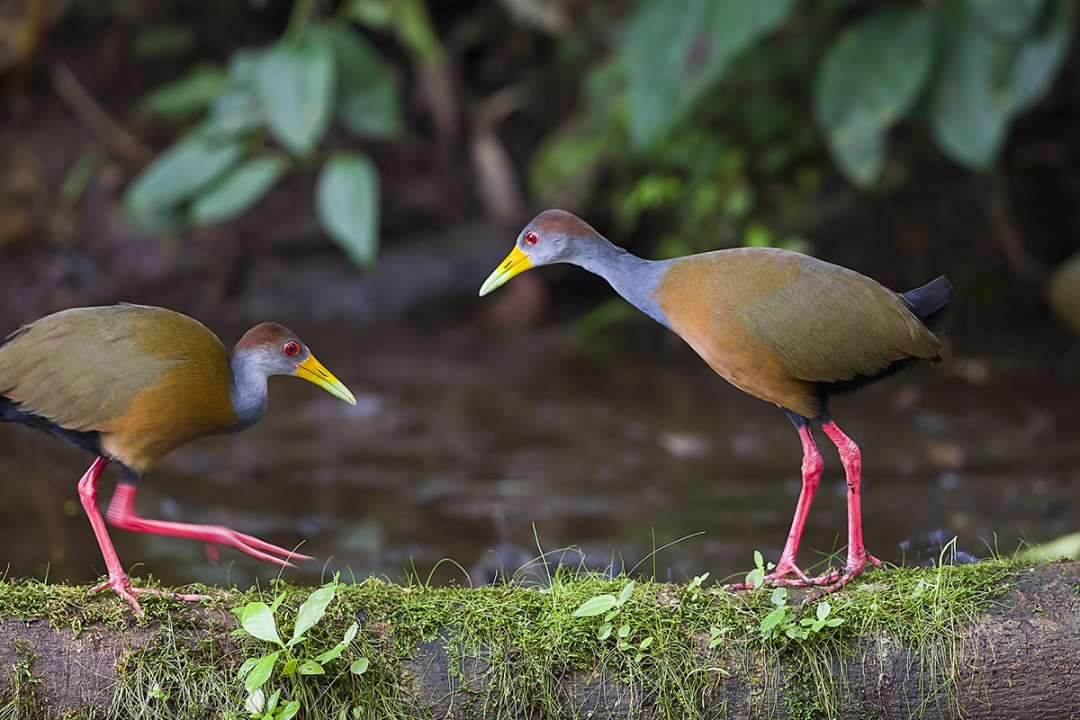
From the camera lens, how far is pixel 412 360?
9992 mm

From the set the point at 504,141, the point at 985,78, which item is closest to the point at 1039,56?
the point at 985,78

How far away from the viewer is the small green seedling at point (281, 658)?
3057mm

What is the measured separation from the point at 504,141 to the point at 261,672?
9345mm

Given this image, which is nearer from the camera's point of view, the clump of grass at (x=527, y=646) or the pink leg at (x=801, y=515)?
the clump of grass at (x=527, y=646)

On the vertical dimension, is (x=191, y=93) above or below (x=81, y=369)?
above

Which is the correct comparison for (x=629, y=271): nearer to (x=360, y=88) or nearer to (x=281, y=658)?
(x=281, y=658)

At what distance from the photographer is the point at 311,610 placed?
3.10m

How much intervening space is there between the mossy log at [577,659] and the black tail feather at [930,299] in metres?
0.89

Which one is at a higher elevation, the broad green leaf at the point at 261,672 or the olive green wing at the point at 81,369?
the olive green wing at the point at 81,369

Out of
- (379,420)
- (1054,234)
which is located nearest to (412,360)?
(379,420)

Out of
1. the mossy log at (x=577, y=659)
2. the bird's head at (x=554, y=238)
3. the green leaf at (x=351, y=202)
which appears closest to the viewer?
the mossy log at (x=577, y=659)

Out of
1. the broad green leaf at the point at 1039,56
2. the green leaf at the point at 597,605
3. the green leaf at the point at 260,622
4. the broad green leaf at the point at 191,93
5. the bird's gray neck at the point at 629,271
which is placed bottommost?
the green leaf at the point at 597,605

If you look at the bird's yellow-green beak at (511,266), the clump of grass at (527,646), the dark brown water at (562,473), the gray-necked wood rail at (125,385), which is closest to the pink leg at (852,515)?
the clump of grass at (527,646)

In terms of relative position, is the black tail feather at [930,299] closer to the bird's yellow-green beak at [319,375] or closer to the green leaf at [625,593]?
the green leaf at [625,593]
